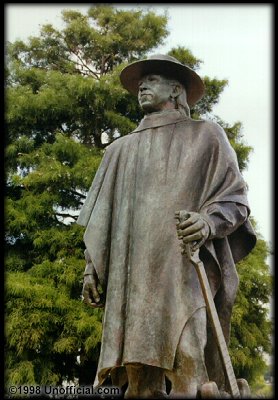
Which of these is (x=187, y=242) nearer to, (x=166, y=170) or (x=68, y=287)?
(x=166, y=170)

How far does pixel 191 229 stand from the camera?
15.3ft

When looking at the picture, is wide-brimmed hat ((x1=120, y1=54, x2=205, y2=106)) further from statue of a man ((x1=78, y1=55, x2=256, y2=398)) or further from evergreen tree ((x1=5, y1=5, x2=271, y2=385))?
evergreen tree ((x1=5, y1=5, x2=271, y2=385))

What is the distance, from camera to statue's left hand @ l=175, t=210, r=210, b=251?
4680mm

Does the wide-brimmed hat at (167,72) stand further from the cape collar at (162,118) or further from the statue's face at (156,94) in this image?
the cape collar at (162,118)

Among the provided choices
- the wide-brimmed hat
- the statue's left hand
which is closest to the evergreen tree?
the wide-brimmed hat

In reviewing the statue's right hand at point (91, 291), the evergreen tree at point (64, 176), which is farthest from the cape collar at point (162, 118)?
the evergreen tree at point (64, 176)

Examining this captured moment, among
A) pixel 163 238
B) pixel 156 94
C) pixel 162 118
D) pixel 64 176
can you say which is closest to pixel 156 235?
pixel 163 238

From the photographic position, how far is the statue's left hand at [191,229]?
4.68 metres

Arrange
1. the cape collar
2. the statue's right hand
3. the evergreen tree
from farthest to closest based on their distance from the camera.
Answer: the evergreen tree
the cape collar
the statue's right hand

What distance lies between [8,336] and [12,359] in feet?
1.75

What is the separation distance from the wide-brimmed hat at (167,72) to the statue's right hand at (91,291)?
1.76 metres

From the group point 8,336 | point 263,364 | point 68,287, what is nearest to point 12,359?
point 8,336

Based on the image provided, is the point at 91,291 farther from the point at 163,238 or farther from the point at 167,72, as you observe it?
the point at 167,72

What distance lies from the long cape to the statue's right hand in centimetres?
8
